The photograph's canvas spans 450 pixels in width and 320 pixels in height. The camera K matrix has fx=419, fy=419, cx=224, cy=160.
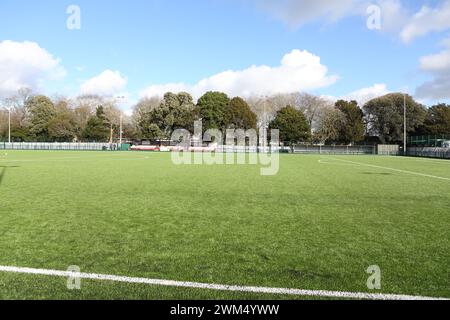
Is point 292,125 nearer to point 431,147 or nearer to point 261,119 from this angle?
point 261,119

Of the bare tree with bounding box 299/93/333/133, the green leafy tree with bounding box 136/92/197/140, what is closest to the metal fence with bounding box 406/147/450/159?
the bare tree with bounding box 299/93/333/133

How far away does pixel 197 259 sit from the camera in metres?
5.17

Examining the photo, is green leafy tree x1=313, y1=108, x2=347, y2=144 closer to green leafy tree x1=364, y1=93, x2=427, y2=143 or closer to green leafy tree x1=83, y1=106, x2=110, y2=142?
green leafy tree x1=364, y1=93, x2=427, y2=143

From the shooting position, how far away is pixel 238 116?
76.8 metres

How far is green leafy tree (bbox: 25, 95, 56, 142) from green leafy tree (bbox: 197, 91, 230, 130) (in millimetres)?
33040

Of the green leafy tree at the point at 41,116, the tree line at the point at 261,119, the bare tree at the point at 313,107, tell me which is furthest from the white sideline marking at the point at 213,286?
the green leafy tree at the point at 41,116

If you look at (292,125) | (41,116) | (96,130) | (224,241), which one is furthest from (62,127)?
(224,241)

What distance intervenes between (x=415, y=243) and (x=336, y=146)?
67.7 meters

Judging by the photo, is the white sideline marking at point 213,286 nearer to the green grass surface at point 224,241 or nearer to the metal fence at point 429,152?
the green grass surface at point 224,241

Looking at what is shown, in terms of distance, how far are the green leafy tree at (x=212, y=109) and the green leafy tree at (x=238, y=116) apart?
0.92 meters

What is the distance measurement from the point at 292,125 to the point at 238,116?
997 cm

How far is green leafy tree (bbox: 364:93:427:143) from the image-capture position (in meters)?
72.3
